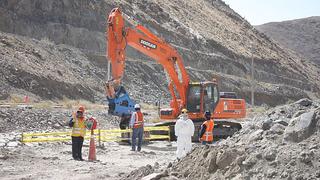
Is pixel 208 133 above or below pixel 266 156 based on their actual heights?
above

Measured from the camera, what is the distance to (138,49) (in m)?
17.5

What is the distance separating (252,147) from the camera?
24.2ft

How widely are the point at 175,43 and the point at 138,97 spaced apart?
458 inches

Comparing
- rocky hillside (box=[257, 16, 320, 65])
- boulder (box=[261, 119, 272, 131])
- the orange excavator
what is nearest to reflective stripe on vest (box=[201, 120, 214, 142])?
boulder (box=[261, 119, 272, 131])

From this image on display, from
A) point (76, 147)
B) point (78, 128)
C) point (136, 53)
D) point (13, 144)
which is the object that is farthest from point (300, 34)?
point (76, 147)

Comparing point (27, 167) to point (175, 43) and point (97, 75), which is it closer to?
point (97, 75)

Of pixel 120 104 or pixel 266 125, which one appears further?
pixel 120 104

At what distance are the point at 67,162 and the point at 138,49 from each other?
6.83m

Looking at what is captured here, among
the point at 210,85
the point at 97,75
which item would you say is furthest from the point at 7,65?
the point at 210,85

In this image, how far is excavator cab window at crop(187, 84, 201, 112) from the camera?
58.0 feet

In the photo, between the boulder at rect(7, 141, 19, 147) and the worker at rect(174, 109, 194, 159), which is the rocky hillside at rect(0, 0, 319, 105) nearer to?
the boulder at rect(7, 141, 19, 147)

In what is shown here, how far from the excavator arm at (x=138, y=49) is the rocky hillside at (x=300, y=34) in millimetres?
73484

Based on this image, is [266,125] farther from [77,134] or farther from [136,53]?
[136,53]

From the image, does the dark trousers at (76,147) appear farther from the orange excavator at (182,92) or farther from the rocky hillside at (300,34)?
the rocky hillside at (300,34)
